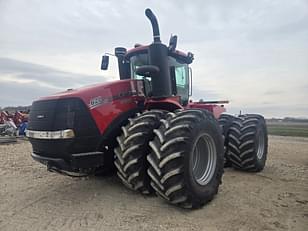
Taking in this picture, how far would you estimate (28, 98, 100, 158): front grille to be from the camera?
4.58 metres

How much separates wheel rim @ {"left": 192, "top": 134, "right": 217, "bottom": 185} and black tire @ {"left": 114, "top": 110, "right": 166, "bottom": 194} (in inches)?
32.1

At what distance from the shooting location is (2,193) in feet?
18.0

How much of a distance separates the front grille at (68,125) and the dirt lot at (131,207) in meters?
0.81

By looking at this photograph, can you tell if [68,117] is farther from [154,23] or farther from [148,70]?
[154,23]

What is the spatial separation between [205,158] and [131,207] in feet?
4.72

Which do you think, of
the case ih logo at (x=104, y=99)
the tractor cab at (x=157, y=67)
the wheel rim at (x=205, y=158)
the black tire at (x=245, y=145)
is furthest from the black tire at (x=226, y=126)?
the case ih logo at (x=104, y=99)

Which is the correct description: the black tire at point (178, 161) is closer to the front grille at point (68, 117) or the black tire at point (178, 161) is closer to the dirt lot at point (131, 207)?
the dirt lot at point (131, 207)

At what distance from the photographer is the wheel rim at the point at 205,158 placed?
5.13 meters

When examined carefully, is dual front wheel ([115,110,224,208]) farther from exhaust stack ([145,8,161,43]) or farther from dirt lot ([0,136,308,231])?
exhaust stack ([145,8,161,43])

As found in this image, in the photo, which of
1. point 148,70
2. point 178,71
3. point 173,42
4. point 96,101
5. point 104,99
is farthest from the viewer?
point 178,71

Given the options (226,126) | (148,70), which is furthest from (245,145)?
(148,70)

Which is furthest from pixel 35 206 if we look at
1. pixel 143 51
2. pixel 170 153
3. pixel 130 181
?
pixel 143 51

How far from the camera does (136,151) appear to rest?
4.64 metres

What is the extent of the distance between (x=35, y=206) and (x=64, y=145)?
104 centimetres
